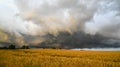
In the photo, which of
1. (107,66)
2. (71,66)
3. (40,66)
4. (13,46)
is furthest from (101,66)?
(13,46)

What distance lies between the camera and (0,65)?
37.9ft

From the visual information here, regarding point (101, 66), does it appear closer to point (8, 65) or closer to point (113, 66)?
point (113, 66)

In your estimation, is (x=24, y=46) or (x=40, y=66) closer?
(x=40, y=66)

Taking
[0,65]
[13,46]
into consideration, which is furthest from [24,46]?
[0,65]

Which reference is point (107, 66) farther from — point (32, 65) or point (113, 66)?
point (32, 65)

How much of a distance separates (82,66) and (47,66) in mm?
1825

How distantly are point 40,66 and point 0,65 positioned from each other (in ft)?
7.26

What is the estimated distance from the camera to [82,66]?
440 inches

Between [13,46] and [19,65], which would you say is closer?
[19,65]

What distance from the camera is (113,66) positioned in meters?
11.4

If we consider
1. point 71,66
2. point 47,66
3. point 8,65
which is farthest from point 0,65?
point 71,66

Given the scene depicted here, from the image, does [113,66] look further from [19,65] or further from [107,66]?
[19,65]

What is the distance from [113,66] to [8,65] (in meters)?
5.57

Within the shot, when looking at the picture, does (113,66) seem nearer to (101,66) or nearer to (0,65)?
(101,66)
